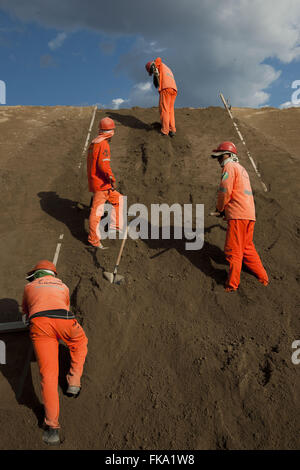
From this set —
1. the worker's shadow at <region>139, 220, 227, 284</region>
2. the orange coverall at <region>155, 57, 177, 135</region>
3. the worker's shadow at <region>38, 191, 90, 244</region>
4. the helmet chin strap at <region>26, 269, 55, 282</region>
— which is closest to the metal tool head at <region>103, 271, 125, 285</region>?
the worker's shadow at <region>139, 220, 227, 284</region>

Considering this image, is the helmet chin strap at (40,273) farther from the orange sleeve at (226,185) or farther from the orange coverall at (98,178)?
the orange sleeve at (226,185)

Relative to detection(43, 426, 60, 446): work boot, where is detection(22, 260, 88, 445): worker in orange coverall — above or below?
above

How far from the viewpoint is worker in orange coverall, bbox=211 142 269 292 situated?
4629 mm

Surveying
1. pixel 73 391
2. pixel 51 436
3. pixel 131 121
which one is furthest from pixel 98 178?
pixel 131 121

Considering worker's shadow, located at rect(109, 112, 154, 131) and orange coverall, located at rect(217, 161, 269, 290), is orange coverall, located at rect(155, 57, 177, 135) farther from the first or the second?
orange coverall, located at rect(217, 161, 269, 290)

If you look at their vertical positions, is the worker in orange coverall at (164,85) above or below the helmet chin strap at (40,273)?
above

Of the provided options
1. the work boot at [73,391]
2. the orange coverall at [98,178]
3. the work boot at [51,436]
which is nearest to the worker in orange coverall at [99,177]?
the orange coverall at [98,178]

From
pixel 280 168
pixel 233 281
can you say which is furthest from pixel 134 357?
pixel 280 168

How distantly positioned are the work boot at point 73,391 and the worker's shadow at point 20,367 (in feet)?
1.10

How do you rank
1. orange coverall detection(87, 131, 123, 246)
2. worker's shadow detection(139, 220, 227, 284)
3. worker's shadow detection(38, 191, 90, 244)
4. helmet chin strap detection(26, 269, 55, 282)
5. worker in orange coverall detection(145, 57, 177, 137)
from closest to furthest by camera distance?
helmet chin strap detection(26, 269, 55, 282), worker's shadow detection(139, 220, 227, 284), orange coverall detection(87, 131, 123, 246), worker's shadow detection(38, 191, 90, 244), worker in orange coverall detection(145, 57, 177, 137)

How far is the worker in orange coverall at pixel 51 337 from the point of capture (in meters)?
3.30

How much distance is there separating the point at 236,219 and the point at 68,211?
140 inches

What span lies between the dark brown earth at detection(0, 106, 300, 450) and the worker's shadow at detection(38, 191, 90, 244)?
3cm
